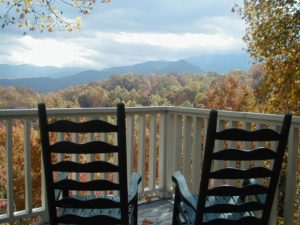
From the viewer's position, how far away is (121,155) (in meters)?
1.93

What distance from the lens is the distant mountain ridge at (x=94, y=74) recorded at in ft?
68.6

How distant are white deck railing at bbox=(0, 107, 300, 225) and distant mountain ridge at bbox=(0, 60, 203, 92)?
52.9 feet

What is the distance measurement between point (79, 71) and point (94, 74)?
228 cm

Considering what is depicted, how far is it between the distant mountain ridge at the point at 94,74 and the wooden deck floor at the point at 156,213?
1634 cm

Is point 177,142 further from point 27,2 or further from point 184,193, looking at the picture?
point 27,2

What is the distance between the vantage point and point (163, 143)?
400 cm

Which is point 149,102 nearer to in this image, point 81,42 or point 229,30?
point 229,30

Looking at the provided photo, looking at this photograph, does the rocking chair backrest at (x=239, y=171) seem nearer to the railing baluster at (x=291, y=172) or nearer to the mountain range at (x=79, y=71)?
the railing baluster at (x=291, y=172)

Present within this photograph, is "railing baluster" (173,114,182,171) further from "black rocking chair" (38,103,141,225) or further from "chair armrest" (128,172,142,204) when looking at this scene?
"black rocking chair" (38,103,141,225)

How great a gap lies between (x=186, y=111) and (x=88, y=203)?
1881mm

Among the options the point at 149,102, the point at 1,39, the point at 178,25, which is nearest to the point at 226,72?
the point at 149,102

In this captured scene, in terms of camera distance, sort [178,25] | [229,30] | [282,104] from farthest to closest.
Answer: [178,25] < [229,30] < [282,104]

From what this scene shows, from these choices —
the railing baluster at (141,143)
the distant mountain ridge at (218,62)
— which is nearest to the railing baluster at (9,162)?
the railing baluster at (141,143)

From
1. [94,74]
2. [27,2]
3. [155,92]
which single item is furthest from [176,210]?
[94,74]
